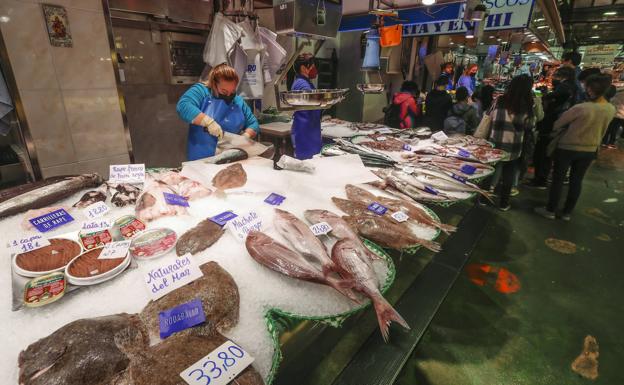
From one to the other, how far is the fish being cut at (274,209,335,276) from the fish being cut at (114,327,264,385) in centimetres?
52

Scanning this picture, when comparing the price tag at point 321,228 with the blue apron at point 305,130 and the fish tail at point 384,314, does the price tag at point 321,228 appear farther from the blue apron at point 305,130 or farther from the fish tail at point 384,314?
the blue apron at point 305,130

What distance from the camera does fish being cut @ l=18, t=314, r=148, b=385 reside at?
0.86 metres

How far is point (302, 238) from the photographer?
1.55m

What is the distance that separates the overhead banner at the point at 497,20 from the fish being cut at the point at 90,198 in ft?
18.4

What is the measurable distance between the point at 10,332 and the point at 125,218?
795mm

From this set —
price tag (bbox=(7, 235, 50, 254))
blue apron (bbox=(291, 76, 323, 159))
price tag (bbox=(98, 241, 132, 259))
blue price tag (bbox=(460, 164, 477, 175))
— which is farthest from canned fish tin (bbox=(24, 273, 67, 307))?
blue apron (bbox=(291, 76, 323, 159))

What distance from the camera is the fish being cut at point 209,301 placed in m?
1.08

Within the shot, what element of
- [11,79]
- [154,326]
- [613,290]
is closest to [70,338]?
[154,326]

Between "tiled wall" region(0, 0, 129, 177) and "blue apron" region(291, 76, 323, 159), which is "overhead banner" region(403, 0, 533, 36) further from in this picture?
"tiled wall" region(0, 0, 129, 177)

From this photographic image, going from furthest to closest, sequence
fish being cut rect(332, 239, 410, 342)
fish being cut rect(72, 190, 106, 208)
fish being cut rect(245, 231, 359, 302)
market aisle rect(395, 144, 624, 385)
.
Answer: market aisle rect(395, 144, 624, 385)
fish being cut rect(72, 190, 106, 208)
fish being cut rect(245, 231, 359, 302)
fish being cut rect(332, 239, 410, 342)

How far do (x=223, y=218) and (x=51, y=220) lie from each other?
3.02ft

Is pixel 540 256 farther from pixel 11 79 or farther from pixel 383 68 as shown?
pixel 383 68

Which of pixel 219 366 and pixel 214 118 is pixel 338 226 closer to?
pixel 219 366

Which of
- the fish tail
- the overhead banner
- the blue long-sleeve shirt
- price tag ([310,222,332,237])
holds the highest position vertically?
the overhead banner
